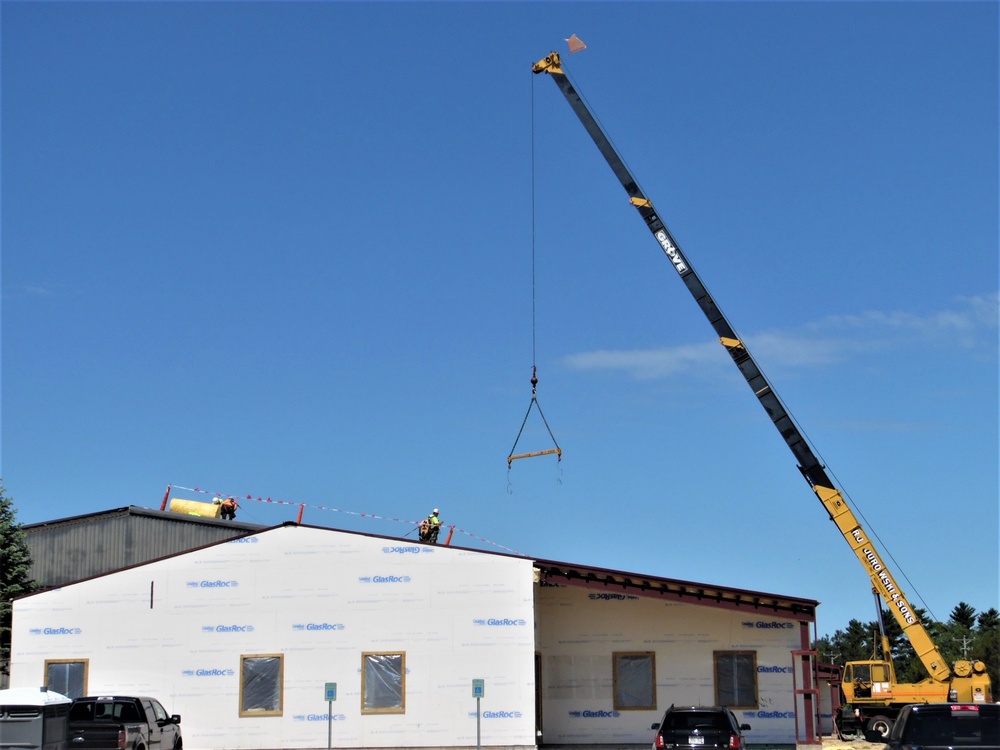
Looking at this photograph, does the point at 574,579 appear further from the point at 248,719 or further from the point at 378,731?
the point at 248,719

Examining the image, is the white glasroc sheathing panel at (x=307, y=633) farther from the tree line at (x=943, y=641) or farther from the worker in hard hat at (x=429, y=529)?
the tree line at (x=943, y=641)

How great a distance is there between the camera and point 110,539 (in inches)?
1693

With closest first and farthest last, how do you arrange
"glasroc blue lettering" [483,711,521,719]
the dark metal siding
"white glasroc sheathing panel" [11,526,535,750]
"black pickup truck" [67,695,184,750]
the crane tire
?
"black pickup truck" [67,695,184,750]
"glasroc blue lettering" [483,711,521,719]
"white glasroc sheathing panel" [11,526,535,750]
the crane tire
the dark metal siding

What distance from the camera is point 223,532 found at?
42.5m

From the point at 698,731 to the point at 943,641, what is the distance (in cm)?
9741

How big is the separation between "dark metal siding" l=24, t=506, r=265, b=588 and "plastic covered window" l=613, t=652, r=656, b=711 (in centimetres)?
1579

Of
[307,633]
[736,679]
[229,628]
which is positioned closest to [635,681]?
[736,679]

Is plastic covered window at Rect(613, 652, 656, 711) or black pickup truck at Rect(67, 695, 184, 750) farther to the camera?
plastic covered window at Rect(613, 652, 656, 711)

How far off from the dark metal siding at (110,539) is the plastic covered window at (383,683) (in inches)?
547

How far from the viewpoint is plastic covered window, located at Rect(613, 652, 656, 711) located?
32.6m

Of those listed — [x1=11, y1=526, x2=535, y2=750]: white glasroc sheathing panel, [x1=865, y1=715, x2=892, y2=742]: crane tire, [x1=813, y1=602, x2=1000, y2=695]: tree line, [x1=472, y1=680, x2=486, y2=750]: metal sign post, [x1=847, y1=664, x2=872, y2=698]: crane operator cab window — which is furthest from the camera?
[x1=813, y1=602, x2=1000, y2=695]: tree line

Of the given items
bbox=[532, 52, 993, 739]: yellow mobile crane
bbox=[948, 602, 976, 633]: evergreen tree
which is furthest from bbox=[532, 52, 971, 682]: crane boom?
bbox=[948, 602, 976, 633]: evergreen tree

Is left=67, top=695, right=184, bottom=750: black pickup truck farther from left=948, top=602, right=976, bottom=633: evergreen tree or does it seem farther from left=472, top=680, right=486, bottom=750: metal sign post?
left=948, top=602, right=976, bottom=633: evergreen tree

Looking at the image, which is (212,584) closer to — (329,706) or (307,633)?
Result: (307,633)
